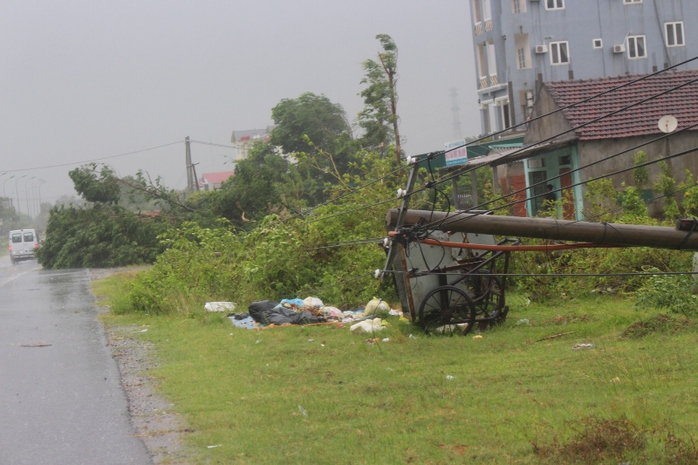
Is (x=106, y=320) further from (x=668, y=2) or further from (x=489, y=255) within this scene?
(x=668, y=2)

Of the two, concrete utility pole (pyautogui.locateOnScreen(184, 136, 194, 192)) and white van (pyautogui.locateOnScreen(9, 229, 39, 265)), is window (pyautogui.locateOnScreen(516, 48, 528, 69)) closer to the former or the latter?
concrete utility pole (pyautogui.locateOnScreen(184, 136, 194, 192))

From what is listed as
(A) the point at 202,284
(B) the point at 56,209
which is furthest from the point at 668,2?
(A) the point at 202,284

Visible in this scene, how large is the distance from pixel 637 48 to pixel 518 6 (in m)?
7.17

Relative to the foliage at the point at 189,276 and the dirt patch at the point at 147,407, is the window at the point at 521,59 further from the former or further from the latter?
the dirt patch at the point at 147,407

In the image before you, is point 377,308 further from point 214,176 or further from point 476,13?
point 214,176

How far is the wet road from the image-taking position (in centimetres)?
659

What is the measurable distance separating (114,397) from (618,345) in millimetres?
5562

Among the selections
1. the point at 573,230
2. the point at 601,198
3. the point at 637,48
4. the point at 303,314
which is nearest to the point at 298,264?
the point at 303,314

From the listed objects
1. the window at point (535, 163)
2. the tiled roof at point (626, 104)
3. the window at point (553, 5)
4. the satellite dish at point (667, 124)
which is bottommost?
the window at point (535, 163)

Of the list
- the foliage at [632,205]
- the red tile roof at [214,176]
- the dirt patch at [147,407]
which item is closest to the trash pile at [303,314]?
the dirt patch at [147,407]

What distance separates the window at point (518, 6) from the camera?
145 feet

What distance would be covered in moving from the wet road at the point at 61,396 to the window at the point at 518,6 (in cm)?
3311

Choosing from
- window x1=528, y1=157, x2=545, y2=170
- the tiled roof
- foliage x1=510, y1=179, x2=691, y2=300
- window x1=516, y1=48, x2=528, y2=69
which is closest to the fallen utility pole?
foliage x1=510, y1=179, x2=691, y2=300

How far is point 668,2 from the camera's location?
44875 millimetres
